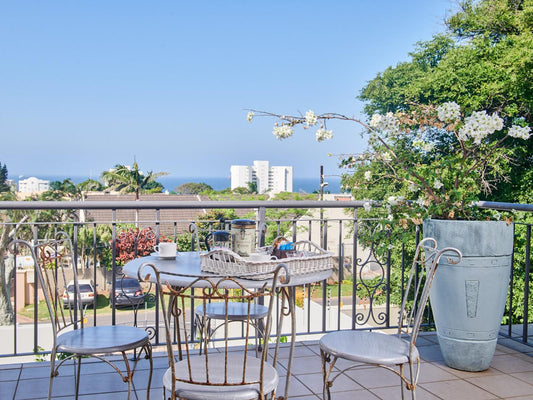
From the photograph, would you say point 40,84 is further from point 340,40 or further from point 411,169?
point 411,169

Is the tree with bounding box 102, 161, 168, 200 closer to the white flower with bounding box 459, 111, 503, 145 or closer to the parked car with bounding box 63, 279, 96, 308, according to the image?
the parked car with bounding box 63, 279, 96, 308

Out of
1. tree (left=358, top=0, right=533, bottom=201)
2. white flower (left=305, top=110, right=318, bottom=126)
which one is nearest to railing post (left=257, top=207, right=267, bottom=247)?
white flower (left=305, top=110, right=318, bottom=126)

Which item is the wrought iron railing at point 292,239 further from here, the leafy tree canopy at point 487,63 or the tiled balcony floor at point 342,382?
the leafy tree canopy at point 487,63

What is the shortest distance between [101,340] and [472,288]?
1948mm

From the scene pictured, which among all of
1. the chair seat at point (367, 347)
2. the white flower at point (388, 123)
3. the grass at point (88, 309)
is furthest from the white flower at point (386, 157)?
the grass at point (88, 309)

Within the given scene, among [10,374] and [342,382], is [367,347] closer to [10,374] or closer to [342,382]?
[342,382]

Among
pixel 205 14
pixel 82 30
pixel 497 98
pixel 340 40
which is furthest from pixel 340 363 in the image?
pixel 82 30

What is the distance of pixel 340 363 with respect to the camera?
306 cm

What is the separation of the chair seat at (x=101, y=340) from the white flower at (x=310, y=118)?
1.61 m

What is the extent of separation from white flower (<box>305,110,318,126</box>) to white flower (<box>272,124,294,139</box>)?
12cm

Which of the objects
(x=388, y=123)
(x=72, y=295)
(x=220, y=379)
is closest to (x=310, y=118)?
(x=388, y=123)

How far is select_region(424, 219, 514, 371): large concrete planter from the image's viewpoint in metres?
2.81

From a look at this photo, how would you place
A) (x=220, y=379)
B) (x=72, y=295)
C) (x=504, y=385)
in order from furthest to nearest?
(x=72, y=295), (x=504, y=385), (x=220, y=379)

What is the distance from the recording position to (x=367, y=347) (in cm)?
198
